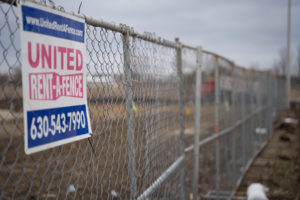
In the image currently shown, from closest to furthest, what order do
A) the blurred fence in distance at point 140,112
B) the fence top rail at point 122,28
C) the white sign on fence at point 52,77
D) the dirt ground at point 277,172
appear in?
the white sign on fence at point 52,77 < the blurred fence in distance at point 140,112 < the fence top rail at point 122,28 < the dirt ground at point 277,172

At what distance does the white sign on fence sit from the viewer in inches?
59.8

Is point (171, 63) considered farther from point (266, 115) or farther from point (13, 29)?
point (266, 115)

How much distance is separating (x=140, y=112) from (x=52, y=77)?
1310 millimetres

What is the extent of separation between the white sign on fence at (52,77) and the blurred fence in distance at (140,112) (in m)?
0.06

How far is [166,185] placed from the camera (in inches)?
138

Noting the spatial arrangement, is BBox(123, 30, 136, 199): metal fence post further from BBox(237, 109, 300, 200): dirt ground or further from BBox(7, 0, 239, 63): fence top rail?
BBox(237, 109, 300, 200): dirt ground

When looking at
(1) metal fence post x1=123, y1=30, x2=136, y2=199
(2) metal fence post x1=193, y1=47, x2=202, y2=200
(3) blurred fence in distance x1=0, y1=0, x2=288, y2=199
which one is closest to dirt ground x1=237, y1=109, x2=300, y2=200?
(3) blurred fence in distance x1=0, y1=0, x2=288, y2=199

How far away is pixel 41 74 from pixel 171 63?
2.33 metres

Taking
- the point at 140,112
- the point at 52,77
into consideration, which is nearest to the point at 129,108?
the point at 140,112

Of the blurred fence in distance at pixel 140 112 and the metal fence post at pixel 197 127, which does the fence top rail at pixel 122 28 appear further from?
the metal fence post at pixel 197 127

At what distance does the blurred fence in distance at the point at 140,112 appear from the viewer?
1836mm

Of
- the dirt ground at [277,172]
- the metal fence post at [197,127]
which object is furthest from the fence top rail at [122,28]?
the dirt ground at [277,172]

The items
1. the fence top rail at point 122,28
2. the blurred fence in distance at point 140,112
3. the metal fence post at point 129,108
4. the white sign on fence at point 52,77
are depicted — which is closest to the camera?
the white sign on fence at point 52,77

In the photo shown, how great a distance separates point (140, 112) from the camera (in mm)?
2900
